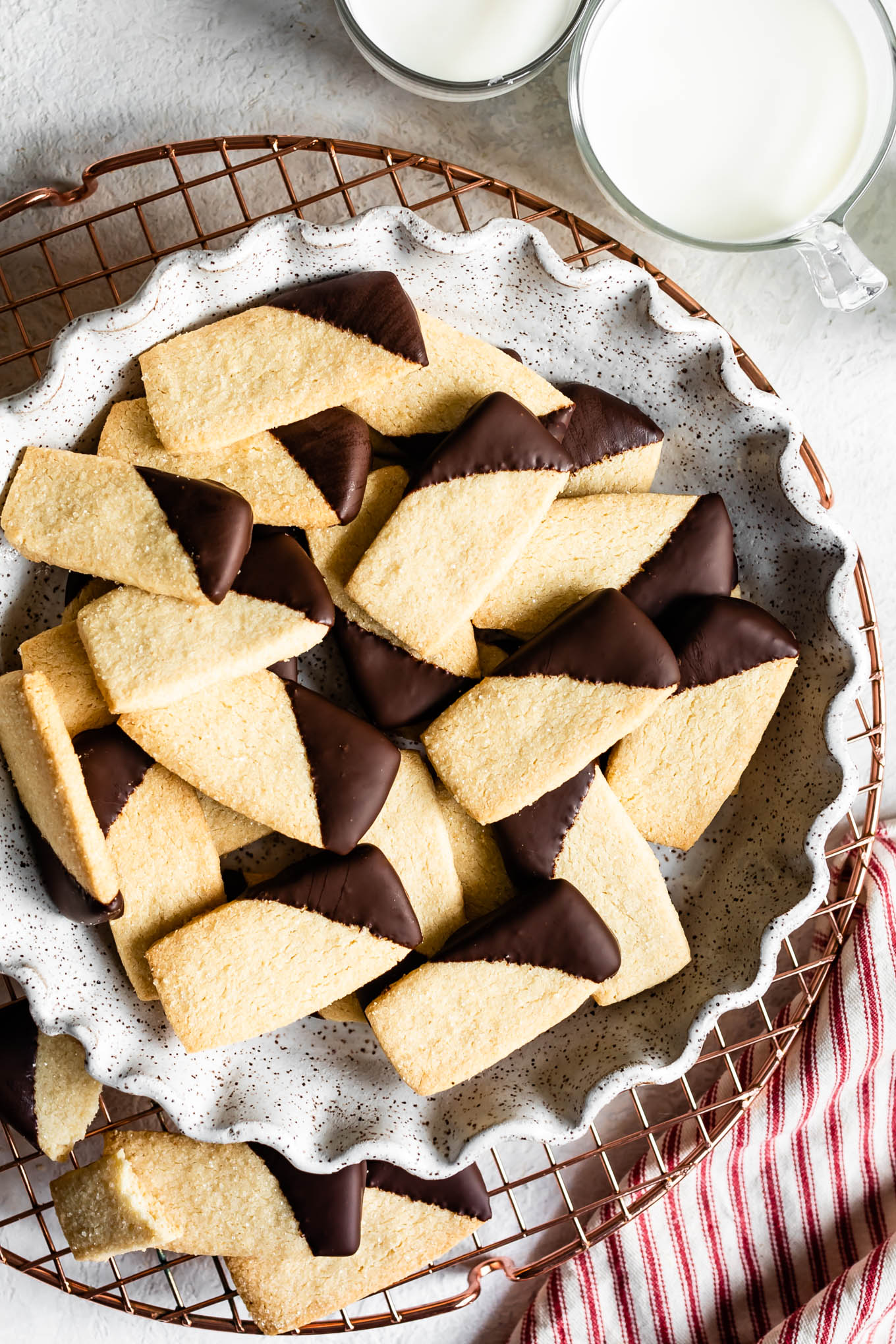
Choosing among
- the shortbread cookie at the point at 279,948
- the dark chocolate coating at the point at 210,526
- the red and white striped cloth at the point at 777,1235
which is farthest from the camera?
the red and white striped cloth at the point at 777,1235

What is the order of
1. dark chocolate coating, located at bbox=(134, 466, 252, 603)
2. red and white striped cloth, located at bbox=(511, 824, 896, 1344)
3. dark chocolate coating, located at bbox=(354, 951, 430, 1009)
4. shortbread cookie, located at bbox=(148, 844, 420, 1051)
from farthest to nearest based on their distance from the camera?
red and white striped cloth, located at bbox=(511, 824, 896, 1344) < dark chocolate coating, located at bbox=(354, 951, 430, 1009) < shortbread cookie, located at bbox=(148, 844, 420, 1051) < dark chocolate coating, located at bbox=(134, 466, 252, 603)

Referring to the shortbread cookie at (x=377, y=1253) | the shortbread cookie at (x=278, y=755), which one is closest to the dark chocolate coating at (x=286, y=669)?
the shortbread cookie at (x=278, y=755)

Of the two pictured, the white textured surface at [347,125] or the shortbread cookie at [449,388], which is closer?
the shortbread cookie at [449,388]

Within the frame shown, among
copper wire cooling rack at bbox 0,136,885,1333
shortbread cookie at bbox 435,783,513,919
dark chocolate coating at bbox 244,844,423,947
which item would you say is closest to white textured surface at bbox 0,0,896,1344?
copper wire cooling rack at bbox 0,136,885,1333

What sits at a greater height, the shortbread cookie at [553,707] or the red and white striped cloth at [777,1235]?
the shortbread cookie at [553,707]

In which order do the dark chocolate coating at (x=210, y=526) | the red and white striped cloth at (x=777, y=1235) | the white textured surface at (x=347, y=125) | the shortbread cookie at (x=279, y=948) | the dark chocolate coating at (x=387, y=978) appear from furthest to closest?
the red and white striped cloth at (x=777, y=1235), the white textured surface at (x=347, y=125), the dark chocolate coating at (x=387, y=978), the shortbread cookie at (x=279, y=948), the dark chocolate coating at (x=210, y=526)

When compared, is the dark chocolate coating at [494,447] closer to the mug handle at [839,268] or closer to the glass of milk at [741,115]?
the glass of milk at [741,115]

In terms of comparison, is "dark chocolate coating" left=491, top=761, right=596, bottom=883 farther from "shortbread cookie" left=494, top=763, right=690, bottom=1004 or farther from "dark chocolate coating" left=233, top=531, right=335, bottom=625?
"dark chocolate coating" left=233, top=531, right=335, bottom=625
